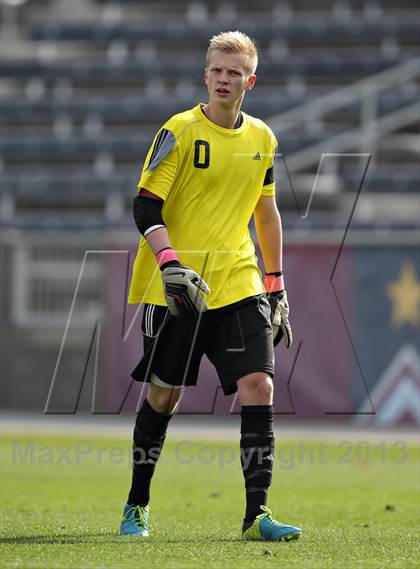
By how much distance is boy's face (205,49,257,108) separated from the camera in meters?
4.80

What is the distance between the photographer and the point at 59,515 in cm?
591

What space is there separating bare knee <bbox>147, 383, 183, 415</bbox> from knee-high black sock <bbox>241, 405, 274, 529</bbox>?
34 cm

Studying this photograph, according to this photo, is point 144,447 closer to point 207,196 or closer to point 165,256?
point 165,256

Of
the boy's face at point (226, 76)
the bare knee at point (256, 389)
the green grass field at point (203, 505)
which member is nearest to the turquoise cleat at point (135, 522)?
the green grass field at point (203, 505)

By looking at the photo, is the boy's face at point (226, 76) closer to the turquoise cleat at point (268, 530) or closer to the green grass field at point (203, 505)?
the turquoise cleat at point (268, 530)

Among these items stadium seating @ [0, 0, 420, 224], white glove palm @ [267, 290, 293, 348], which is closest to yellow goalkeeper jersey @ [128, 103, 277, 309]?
white glove palm @ [267, 290, 293, 348]

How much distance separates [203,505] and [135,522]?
1.64 metres

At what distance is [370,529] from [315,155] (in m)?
11.5

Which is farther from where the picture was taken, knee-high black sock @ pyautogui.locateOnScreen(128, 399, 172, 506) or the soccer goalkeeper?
knee-high black sock @ pyautogui.locateOnScreen(128, 399, 172, 506)

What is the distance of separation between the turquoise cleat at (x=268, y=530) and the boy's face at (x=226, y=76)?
1626 millimetres

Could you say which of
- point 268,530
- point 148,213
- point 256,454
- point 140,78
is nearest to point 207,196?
point 148,213

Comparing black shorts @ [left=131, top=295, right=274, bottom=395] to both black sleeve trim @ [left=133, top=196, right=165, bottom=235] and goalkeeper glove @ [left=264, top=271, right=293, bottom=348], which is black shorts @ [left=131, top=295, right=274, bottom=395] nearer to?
goalkeeper glove @ [left=264, top=271, right=293, bottom=348]

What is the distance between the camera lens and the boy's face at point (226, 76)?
189 inches

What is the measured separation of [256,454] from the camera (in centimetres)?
477
